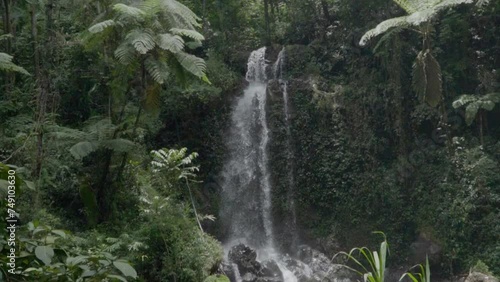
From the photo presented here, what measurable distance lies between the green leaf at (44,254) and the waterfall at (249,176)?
428 inches

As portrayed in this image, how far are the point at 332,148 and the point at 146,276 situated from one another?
7092mm

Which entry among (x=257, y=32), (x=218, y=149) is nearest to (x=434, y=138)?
(x=218, y=149)

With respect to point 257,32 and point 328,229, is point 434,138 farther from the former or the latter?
point 257,32

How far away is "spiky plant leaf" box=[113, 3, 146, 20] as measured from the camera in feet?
25.4

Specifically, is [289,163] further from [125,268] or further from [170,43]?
[125,268]

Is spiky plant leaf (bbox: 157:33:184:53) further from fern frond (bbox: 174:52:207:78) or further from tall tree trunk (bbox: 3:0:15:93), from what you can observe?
tall tree trunk (bbox: 3:0:15:93)

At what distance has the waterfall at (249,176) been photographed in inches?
527

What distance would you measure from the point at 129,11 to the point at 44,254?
19.5 ft

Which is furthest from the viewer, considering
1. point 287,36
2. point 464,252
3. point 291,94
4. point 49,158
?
point 287,36

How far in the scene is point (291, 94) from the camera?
48.8 ft

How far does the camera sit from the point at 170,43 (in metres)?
7.78

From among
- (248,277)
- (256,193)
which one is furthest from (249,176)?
(248,277)

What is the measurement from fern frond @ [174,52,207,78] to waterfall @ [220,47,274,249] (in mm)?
6266

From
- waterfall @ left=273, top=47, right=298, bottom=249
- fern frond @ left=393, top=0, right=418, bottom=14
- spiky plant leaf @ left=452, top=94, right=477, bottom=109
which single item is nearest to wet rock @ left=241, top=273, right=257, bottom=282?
waterfall @ left=273, top=47, right=298, bottom=249
